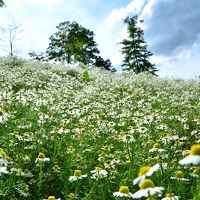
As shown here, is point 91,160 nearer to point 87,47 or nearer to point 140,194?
point 140,194

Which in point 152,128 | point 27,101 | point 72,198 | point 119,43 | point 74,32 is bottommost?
point 72,198

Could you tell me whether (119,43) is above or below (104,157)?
above

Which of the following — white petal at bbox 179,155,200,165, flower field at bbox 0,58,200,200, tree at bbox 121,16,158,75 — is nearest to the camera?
white petal at bbox 179,155,200,165

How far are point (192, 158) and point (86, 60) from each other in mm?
50547

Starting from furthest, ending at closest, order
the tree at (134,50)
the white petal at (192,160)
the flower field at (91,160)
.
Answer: the tree at (134,50) < the flower field at (91,160) < the white petal at (192,160)

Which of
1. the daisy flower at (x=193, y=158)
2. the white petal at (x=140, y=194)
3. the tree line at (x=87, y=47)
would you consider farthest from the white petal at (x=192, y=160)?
the tree line at (x=87, y=47)

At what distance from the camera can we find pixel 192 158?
7.06 feet

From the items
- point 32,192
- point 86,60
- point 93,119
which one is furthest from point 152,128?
point 86,60

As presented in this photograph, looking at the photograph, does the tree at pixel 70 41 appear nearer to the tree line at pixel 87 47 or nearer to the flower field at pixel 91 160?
the tree line at pixel 87 47

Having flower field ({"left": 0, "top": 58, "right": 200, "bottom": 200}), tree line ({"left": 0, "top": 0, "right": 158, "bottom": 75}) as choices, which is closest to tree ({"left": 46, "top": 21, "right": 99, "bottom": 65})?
tree line ({"left": 0, "top": 0, "right": 158, "bottom": 75})

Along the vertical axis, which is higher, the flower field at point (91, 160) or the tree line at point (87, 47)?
the tree line at point (87, 47)

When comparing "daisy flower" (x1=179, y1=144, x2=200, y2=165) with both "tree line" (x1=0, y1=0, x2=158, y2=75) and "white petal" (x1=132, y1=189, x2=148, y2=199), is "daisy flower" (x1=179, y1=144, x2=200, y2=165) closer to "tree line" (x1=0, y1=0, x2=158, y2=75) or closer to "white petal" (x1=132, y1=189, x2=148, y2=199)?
"white petal" (x1=132, y1=189, x2=148, y2=199)

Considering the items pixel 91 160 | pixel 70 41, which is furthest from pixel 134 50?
pixel 91 160

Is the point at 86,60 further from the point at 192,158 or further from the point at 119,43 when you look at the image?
the point at 192,158
